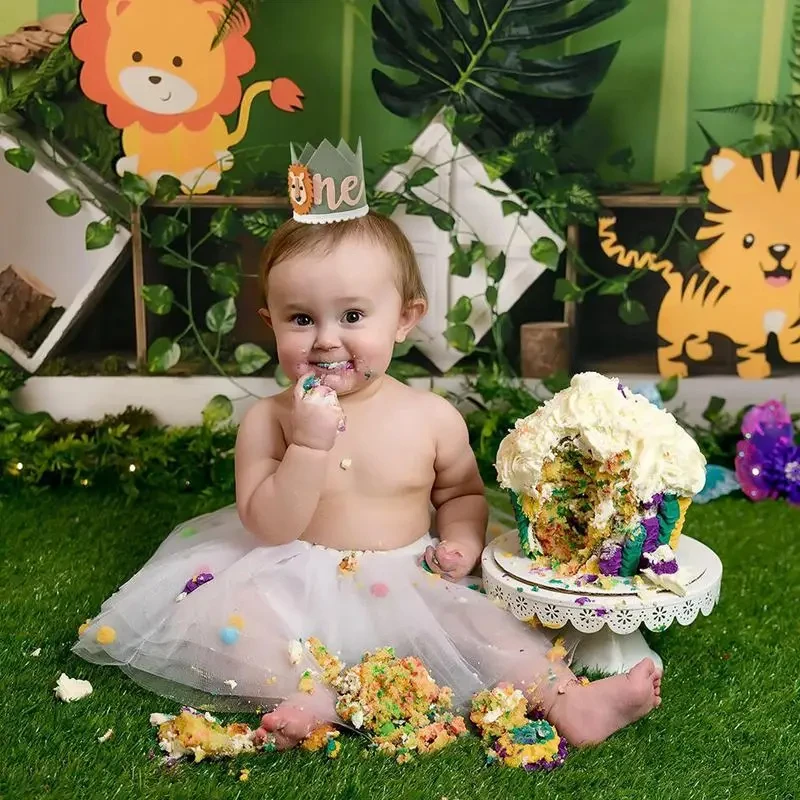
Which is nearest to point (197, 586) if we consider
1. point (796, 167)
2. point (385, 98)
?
point (385, 98)

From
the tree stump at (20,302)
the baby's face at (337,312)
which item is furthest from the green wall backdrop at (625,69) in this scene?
the baby's face at (337,312)

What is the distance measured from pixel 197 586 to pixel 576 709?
23.6 inches

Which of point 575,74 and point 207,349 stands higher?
point 575,74

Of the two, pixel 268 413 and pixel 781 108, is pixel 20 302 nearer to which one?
pixel 268 413

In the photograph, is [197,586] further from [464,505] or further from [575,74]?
[575,74]

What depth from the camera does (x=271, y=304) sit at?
1597 millimetres

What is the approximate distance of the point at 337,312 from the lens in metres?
1.55

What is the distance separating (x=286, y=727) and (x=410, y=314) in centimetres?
72

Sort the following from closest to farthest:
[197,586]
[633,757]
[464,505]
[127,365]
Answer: [633,757]
[197,586]
[464,505]
[127,365]

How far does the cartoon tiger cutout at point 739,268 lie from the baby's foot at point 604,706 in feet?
4.34

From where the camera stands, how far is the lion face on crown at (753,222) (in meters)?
2.43

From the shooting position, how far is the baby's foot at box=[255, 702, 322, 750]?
129 centimetres

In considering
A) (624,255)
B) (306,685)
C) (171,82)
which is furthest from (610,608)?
(171,82)

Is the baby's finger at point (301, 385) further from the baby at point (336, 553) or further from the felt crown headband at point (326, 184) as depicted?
the felt crown headband at point (326, 184)
